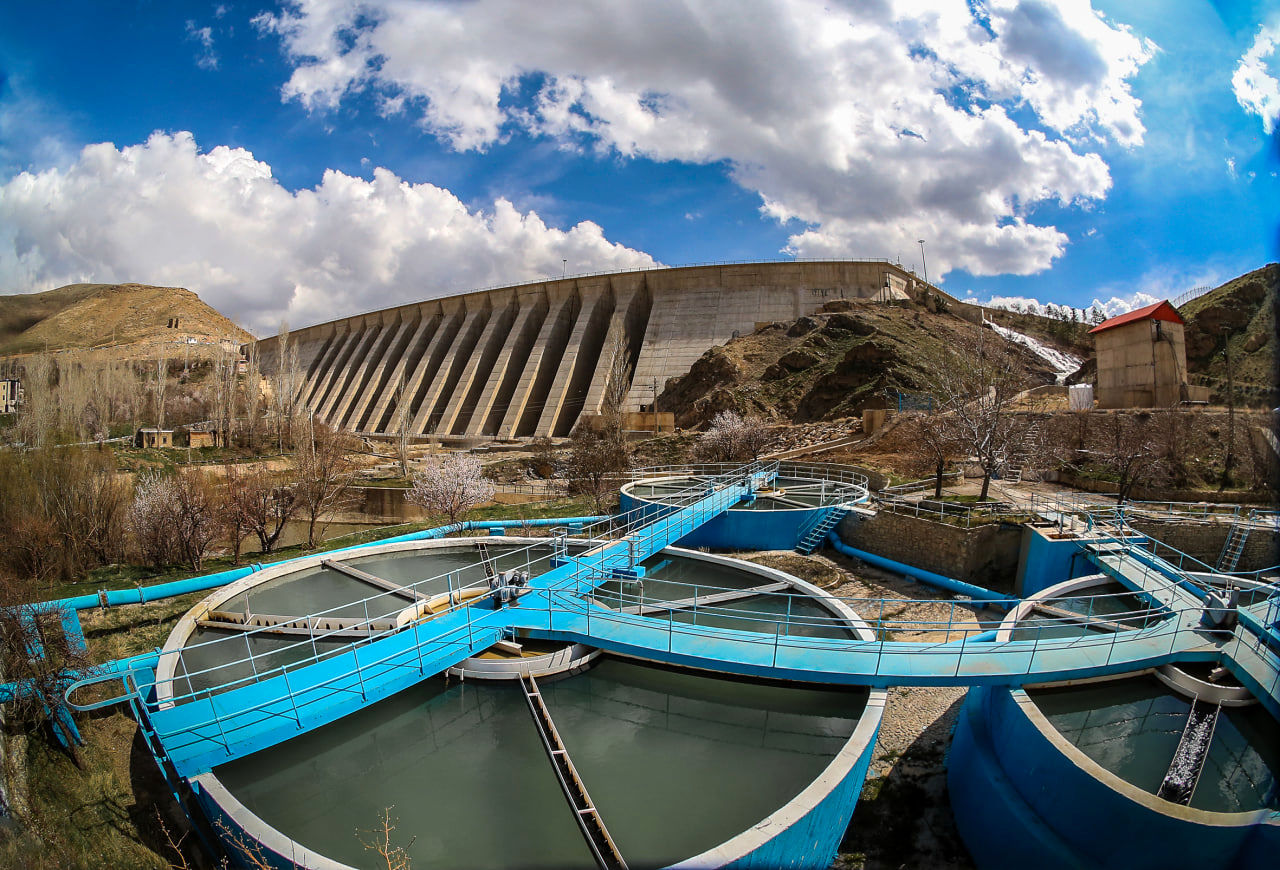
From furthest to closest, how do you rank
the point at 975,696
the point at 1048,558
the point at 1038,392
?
the point at 1038,392 < the point at 1048,558 < the point at 975,696

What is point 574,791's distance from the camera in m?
5.93

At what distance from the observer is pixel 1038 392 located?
35.4 meters

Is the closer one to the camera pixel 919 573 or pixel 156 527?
pixel 156 527

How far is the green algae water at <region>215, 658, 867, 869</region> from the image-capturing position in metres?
5.46

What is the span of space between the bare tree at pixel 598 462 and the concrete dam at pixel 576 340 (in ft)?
18.5

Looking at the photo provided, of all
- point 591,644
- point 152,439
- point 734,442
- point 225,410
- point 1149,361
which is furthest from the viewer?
point 225,410

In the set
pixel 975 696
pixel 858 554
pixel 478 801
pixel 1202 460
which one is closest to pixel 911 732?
pixel 975 696

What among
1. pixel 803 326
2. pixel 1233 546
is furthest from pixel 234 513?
pixel 803 326

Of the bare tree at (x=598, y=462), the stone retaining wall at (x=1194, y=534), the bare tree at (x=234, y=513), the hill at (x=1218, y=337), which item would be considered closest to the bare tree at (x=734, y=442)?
the bare tree at (x=598, y=462)

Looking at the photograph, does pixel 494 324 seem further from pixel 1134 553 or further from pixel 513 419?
pixel 1134 553

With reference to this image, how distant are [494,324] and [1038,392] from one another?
41.0 meters

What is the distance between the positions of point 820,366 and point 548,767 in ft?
122

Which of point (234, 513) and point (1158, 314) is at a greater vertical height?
point (1158, 314)

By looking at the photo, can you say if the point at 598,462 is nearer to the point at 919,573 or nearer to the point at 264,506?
the point at 264,506
